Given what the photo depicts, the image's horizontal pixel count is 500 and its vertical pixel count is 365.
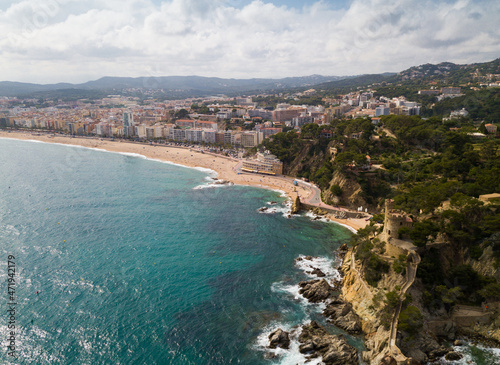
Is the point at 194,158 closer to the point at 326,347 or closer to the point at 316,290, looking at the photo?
the point at 316,290

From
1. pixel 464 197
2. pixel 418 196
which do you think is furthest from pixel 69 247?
pixel 464 197

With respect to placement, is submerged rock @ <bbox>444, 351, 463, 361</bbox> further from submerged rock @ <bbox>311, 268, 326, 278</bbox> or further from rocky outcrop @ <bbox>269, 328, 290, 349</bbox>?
submerged rock @ <bbox>311, 268, 326, 278</bbox>

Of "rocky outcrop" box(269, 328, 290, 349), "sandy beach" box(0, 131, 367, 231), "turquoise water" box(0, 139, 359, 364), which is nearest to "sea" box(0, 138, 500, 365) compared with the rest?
"turquoise water" box(0, 139, 359, 364)

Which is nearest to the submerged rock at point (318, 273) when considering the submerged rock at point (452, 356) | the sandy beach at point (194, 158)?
the submerged rock at point (452, 356)

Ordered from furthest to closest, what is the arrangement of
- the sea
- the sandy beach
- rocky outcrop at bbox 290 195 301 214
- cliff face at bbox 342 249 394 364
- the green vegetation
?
1. the sandy beach
2. rocky outcrop at bbox 290 195 301 214
3. the sea
4. the green vegetation
5. cliff face at bbox 342 249 394 364

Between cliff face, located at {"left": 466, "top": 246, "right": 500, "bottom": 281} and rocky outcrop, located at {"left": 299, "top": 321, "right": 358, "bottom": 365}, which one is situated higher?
cliff face, located at {"left": 466, "top": 246, "right": 500, "bottom": 281}

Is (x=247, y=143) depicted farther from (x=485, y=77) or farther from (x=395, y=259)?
(x=485, y=77)

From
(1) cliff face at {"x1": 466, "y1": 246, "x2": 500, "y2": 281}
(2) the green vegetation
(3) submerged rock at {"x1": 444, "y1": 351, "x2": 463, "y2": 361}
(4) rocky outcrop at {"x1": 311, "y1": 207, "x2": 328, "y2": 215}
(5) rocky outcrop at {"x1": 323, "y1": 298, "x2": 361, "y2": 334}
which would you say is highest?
(1) cliff face at {"x1": 466, "y1": 246, "x2": 500, "y2": 281}
